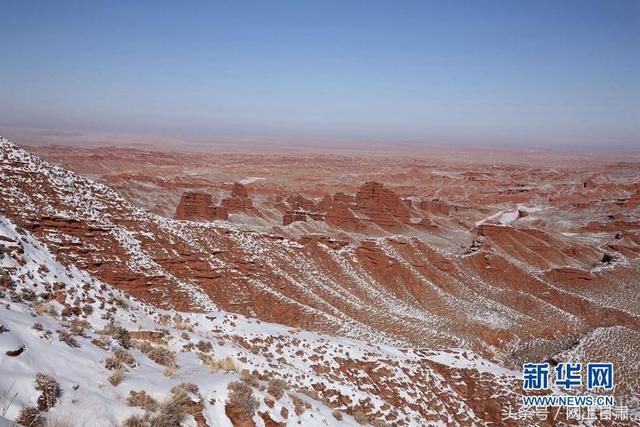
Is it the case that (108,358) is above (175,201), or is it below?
above

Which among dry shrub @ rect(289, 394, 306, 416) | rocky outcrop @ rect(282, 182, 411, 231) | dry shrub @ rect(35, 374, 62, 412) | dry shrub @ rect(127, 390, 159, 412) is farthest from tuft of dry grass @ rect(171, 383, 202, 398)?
rocky outcrop @ rect(282, 182, 411, 231)

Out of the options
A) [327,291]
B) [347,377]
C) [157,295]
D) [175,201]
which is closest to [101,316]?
[347,377]

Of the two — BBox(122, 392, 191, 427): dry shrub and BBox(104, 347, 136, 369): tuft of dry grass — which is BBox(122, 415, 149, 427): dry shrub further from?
BBox(104, 347, 136, 369): tuft of dry grass

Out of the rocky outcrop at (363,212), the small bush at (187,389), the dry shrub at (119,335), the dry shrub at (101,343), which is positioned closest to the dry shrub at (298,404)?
the small bush at (187,389)

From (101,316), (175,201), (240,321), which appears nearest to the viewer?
(101,316)

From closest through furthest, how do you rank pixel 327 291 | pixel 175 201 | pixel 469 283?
pixel 327 291
pixel 469 283
pixel 175 201

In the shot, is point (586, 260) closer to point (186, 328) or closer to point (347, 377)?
point (347, 377)
